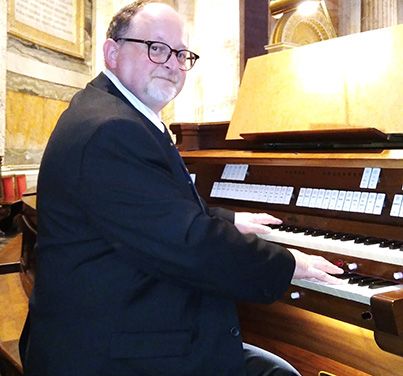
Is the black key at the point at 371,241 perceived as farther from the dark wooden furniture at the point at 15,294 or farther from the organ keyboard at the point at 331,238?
the dark wooden furniture at the point at 15,294

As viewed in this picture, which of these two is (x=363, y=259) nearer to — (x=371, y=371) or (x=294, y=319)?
(x=371, y=371)

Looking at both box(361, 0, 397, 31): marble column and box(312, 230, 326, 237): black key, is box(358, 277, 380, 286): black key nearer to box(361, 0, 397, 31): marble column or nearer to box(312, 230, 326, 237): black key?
box(312, 230, 326, 237): black key

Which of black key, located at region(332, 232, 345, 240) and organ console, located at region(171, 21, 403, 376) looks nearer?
organ console, located at region(171, 21, 403, 376)

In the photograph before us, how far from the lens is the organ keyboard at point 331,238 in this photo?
1.57m

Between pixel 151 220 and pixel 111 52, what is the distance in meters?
0.66

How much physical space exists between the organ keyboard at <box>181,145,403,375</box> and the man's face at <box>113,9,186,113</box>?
27.9 inches

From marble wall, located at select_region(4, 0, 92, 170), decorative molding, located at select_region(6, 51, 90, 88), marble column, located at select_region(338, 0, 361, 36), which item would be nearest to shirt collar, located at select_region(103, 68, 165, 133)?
marble wall, located at select_region(4, 0, 92, 170)

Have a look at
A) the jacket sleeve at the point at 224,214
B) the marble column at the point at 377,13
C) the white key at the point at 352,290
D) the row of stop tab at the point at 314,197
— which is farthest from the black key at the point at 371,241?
the marble column at the point at 377,13

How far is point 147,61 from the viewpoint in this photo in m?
1.57

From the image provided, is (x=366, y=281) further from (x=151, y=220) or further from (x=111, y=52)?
(x=111, y=52)

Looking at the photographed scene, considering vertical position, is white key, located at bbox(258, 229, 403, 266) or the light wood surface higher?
the light wood surface

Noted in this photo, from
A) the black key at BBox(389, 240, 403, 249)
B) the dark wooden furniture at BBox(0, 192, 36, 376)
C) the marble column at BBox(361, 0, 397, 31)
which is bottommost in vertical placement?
the dark wooden furniture at BBox(0, 192, 36, 376)

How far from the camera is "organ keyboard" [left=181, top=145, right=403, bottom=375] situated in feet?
5.16

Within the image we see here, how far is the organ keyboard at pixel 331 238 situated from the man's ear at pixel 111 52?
2.69ft
